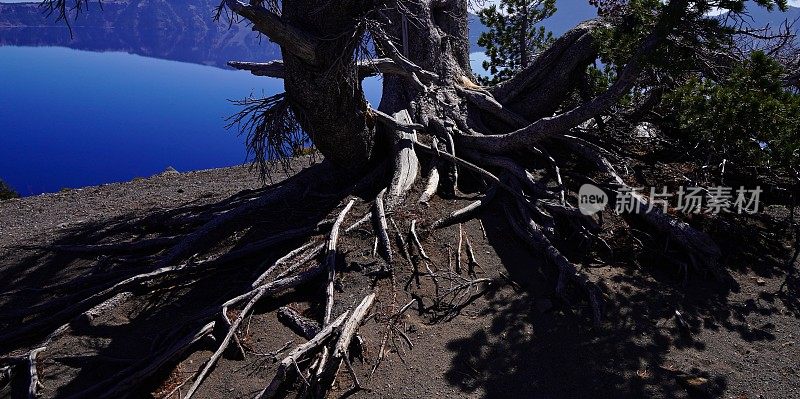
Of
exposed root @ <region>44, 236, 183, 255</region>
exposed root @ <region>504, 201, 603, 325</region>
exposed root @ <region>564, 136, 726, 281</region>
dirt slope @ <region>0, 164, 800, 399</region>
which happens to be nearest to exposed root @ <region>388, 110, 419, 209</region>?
dirt slope @ <region>0, 164, 800, 399</region>

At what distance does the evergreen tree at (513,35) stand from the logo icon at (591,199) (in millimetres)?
5357

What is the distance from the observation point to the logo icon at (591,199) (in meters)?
5.79

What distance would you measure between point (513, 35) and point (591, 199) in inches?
260

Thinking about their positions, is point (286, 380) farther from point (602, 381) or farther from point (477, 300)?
point (602, 381)

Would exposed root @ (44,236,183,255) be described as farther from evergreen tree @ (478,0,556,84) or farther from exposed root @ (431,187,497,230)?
evergreen tree @ (478,0,556,84)

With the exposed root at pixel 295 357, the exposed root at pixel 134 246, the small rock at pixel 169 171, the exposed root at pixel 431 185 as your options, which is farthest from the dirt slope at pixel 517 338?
the small rock at pixel 169 171

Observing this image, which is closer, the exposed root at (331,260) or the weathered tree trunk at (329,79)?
the exposed root at (331,260)

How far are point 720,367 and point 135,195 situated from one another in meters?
8.73

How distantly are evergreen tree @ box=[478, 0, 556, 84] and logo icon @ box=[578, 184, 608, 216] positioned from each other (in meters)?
5.36

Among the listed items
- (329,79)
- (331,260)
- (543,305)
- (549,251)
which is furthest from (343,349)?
(329,79)

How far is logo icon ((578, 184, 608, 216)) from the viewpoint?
5789 mm

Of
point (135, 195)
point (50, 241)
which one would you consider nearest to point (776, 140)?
point (50, 241)

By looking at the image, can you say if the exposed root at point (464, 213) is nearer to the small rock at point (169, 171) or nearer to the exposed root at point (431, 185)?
the exposed root at point (431, 185)

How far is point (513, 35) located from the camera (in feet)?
38.0
